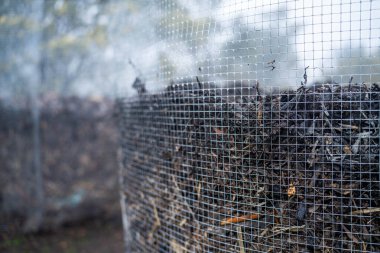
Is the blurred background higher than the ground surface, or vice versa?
the blurred background

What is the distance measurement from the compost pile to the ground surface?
332 centimetres

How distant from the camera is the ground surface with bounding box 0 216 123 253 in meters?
5.52

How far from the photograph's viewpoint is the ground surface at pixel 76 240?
5.52 metres

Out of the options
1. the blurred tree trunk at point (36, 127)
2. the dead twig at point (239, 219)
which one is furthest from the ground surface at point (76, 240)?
the dead twig at point (239, 219)

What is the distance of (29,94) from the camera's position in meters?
5.83

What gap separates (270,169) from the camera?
220cm

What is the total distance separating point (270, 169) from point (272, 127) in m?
0.26

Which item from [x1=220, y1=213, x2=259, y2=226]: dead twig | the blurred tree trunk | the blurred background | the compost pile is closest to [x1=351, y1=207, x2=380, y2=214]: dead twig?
the compost pile

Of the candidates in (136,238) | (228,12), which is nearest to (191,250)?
(136,238)

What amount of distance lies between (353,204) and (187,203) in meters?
1.15

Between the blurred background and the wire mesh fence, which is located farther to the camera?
the blurred background

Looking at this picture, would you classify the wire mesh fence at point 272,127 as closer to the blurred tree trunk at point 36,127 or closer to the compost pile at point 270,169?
the compost pile at point 270,169

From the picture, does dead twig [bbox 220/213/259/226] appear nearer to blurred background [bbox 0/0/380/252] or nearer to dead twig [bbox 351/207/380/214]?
dead twig [bbox 351/207/380/214]

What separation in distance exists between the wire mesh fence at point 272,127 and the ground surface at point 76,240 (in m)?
3.38
